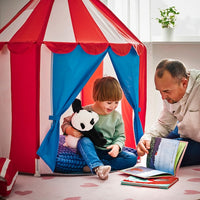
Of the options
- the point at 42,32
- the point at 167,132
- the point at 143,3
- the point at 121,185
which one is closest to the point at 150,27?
the point at 143,3

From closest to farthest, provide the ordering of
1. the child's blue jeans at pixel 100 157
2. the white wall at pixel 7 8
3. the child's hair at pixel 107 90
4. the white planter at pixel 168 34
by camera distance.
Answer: the child's blue jeans at pixel 100 157, the child's hair at pixel 107 90, the white wall at pixel 7 8, the white planter at pixel 168 34

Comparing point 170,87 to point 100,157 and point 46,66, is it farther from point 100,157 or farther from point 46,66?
point 46,66

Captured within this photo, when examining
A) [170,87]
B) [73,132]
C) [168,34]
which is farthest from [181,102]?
[168,34]

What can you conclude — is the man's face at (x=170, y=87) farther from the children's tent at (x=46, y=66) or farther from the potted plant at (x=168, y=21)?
the potted plant at (x=168, y=21)

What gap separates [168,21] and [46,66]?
1620 mm

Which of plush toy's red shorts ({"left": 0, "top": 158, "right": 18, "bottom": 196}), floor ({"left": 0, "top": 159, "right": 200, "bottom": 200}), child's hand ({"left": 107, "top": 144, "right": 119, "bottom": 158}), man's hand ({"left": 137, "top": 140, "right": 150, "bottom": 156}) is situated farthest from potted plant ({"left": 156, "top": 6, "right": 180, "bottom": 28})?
plush toy's red shorts ({"left": 0, "top": 158, "right": 18, "bottom": 196})

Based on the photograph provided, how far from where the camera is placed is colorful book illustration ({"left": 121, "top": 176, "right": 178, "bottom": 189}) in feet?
6.88

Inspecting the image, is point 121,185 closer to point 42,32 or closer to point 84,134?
point 84,134

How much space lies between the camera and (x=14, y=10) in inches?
135

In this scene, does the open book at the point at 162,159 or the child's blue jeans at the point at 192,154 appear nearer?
the open book at the point at 162,159

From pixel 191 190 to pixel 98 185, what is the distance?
0.52 m

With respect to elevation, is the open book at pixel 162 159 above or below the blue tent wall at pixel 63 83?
below

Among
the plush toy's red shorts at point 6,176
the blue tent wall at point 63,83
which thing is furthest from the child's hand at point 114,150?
the plush toy's red shorts at point 6,176

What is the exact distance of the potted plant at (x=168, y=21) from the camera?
137 inches
